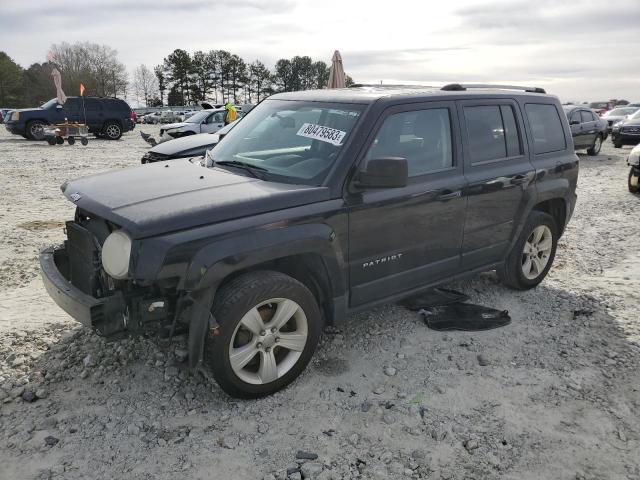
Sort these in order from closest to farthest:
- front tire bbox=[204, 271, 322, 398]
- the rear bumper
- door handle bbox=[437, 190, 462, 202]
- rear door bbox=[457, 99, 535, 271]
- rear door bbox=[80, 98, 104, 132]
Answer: the rear bumper < front tire bbox=[204, 271, 322, 398] < door handle bbox=[437, 190, 462, 202] < rear door bbox=[457, 99, 535, 271] < rear door bbox=[80, 98, 104, 132]

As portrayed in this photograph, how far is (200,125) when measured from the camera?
17828 millimetres

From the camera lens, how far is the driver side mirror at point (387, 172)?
10.6 ft

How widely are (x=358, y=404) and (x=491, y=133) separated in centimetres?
252

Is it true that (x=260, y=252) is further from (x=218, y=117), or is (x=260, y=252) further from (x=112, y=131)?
(x=112, y=131)

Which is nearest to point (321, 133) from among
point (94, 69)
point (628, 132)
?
point (628, 132)

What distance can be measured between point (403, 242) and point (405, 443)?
55.4 inches

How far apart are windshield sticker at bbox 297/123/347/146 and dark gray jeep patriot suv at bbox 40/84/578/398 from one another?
1cm

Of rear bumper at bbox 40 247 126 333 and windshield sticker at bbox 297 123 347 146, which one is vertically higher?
windshield sticker at bbox 297 123 347 146

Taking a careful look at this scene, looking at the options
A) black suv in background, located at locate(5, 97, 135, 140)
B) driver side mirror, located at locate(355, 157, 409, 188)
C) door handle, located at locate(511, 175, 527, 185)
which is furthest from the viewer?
black suv in background, located at locate(5, 97, 135, 140)

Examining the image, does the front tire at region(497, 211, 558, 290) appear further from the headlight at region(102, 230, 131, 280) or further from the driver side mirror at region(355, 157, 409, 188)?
the headlight at region(102, 230, 131, 280)

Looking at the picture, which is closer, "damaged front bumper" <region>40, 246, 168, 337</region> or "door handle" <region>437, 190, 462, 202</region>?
"damaged front bumper" <region>40, 246, 168, 337</region>

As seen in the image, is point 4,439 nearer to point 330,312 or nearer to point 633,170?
point 330,312

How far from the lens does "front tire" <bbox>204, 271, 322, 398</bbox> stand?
2.98 meters

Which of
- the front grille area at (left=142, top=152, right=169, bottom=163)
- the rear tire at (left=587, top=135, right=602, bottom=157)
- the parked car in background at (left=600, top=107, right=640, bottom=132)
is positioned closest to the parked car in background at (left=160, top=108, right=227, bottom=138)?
the front grille area at (left=142, top=152, right=169, bottom=163)
